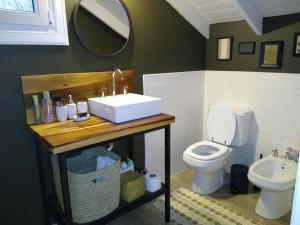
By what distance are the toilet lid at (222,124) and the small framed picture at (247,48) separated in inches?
21.8

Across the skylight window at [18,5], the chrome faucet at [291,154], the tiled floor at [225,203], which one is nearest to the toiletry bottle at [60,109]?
the skylight window at [18,5]

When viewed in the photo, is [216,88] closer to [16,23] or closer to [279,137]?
[279,137]

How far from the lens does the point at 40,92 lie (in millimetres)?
1576

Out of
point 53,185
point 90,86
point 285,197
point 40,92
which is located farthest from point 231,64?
point 53,185

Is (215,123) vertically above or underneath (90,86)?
underneath

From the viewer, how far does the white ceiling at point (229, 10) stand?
1.95 metres

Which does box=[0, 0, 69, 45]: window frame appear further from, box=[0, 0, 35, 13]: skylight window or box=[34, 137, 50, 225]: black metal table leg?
box=[34, 137, 50, 225]: black metal table leg

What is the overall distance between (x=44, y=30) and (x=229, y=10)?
1627 millimetres

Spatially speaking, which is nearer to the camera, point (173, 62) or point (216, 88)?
point (173, 62)

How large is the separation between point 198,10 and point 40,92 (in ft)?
5.55

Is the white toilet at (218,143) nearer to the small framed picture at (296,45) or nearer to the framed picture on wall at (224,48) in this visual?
the framed picture on wall at (224,48)

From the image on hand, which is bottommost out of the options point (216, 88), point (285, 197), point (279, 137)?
point (285, 197)

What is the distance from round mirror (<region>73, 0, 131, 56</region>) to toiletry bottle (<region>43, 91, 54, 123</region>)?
46 cm

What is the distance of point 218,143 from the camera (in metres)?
2.44
